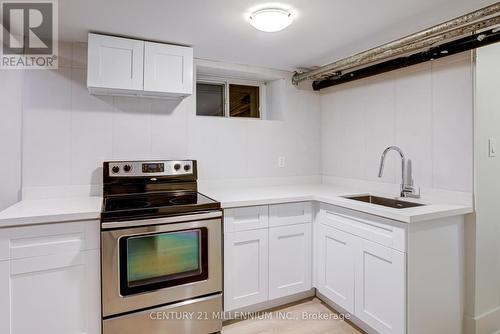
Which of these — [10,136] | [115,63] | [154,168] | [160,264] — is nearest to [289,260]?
[160,264]

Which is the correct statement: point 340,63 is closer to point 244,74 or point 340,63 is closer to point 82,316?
point 244,74

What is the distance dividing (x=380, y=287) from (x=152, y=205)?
60.0 inches

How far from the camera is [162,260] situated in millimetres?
1831

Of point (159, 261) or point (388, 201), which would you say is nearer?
point (159, 261)

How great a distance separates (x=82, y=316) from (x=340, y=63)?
8.37 feet

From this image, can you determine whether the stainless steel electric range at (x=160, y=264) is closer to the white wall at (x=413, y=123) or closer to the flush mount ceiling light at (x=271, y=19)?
the flush mount ceiling light at (x=271, y=19)

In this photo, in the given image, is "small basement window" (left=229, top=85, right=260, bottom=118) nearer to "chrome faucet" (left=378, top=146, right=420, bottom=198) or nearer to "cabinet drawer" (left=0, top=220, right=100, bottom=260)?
"chrome faucet" (left=378, top=146, right=420, bottom=198)

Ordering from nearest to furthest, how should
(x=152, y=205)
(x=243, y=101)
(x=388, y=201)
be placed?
(x=152, y=205) → (x=388, y=201) → (x=243, y=101)

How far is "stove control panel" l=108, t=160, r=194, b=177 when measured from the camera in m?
2.19

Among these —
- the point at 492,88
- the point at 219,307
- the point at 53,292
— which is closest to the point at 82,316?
the point at 53,292

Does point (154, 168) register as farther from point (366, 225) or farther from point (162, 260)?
point (366, 225)

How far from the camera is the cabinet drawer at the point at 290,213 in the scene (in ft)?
7.46

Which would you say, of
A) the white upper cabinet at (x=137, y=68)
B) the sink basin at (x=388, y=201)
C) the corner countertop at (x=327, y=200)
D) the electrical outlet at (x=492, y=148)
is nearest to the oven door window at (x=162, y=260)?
the corner countertop at (x=327, y=200)

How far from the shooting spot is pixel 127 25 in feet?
6.28
